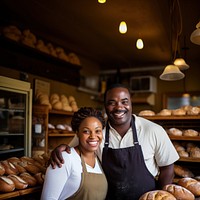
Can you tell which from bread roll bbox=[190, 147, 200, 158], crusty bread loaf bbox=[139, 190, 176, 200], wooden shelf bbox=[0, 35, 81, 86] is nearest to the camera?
crusty bread loaf bbox=[139, 190, 176, 200]

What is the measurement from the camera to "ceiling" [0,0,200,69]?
324cm

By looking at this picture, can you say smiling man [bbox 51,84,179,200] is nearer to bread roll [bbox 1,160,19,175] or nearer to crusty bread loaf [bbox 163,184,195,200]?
crusty bread loaf [bbox 163,184,195,200]

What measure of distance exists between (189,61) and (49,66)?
11.0 ft

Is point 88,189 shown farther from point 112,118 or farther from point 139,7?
point 139,7

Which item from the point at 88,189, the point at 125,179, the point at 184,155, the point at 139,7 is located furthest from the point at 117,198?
the point at 139,7

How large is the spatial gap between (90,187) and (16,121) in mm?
2049

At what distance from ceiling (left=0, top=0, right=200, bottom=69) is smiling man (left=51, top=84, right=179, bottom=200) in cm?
184

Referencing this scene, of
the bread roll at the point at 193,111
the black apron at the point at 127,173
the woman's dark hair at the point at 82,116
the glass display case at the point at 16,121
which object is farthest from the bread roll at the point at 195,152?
the glass display case at the point at 16,121

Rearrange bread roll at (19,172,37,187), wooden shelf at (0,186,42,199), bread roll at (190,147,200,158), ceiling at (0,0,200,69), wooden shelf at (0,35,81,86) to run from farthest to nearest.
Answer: wooden shelf at (0,35,81,86)
ceiling at (0,0,200,69)
bread roll at (190,147,200,158)
bread roll at (19,172,37,187)
wooden shelf at (0,186,42,199)

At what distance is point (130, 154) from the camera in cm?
168

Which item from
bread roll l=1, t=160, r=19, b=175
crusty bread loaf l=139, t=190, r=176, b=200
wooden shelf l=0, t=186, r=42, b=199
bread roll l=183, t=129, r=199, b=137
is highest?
bread roll l=183, t=129, r=199, b=137

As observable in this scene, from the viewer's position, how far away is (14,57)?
12.2ft

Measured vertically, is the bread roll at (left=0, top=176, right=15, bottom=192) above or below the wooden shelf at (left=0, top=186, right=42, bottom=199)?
above

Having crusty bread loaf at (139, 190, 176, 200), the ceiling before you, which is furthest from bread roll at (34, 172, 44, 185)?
the ceiling
